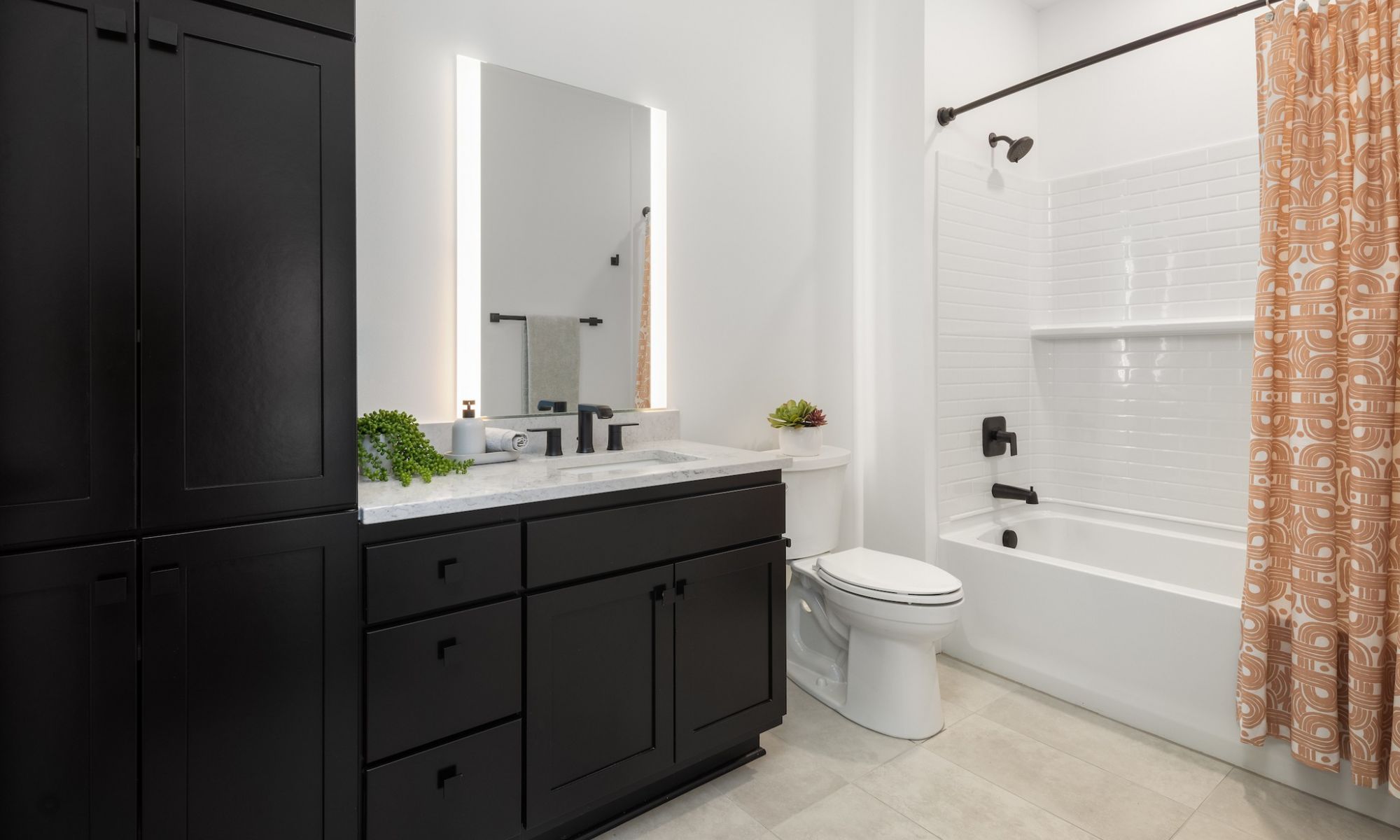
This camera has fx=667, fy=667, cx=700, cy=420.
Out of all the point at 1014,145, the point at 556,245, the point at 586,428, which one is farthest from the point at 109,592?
the point at 1014,145

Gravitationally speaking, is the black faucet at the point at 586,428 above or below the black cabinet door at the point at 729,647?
above

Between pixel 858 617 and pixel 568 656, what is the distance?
3.44ft

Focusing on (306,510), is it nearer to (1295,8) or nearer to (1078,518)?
(1295,8)

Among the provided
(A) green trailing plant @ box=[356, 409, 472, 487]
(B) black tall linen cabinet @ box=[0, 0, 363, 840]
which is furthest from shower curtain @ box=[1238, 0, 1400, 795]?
(B) black tall linen cabinet @ box=[0, 0, 363, 840]

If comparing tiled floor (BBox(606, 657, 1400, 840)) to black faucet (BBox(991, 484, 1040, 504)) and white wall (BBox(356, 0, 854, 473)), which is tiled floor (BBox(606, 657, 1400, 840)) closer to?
black faucet (BBox(991, 484, 1040, 504))

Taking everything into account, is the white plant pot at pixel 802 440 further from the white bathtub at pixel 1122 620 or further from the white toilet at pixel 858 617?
the white bathtub at pixel 1122 620

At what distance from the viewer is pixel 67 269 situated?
1067mm

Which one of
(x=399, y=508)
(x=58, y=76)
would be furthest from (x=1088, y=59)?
(x=58, y=76)

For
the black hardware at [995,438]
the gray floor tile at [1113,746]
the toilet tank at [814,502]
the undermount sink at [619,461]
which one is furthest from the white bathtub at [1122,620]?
the undermount sink at [619,461]

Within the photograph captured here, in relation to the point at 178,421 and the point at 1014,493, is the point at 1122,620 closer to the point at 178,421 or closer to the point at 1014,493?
the point at 1014,493

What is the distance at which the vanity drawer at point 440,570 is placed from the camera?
132 centimetres

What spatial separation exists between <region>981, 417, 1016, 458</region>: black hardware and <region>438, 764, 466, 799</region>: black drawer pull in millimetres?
2402

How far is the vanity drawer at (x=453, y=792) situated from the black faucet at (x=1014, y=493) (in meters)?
2.28

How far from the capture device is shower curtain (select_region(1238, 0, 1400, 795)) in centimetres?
166
